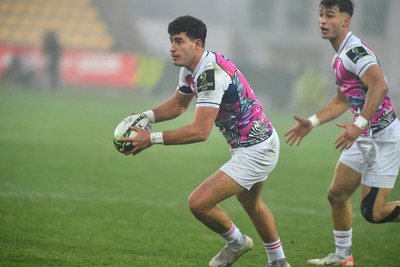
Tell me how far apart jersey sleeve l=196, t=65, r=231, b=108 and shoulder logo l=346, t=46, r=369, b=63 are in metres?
1.39

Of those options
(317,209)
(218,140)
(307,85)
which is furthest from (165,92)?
(317,209)

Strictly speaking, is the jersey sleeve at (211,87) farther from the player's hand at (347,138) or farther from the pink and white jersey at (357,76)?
the pink and white jersey at (357,76)

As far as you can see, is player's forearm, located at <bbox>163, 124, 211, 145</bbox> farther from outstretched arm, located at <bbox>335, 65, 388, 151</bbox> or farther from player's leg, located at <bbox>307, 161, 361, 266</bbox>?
player's leg, located at <bbox>307, 161, 361, 266</bbox>

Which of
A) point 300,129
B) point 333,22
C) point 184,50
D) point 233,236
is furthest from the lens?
point 300,129

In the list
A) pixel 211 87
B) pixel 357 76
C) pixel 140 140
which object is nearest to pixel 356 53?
pixel 357 76

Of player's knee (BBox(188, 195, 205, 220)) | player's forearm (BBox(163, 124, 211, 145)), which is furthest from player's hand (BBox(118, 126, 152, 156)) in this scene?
player's knee (BBox(188, 195, 205, 220))

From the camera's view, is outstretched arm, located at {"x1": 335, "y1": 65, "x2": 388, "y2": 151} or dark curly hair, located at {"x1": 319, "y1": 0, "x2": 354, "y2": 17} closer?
outstretched arm, located at {"x1": 335, "y1": 65, "x2": 388, "y2": 151}

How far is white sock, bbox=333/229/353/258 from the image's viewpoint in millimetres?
7473

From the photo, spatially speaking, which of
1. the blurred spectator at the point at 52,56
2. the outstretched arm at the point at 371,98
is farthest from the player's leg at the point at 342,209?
the blurred spectator at the point at 52,56

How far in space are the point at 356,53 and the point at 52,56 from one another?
2671 centimetres

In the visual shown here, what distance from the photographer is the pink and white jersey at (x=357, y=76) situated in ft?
22.5

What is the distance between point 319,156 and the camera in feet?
57.7

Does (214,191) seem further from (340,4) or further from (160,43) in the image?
(160,43)

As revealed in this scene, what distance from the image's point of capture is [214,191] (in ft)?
21.0
